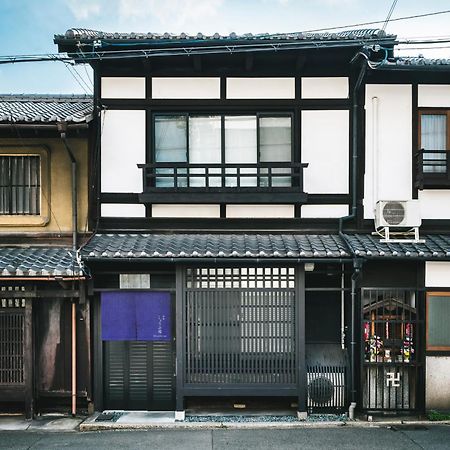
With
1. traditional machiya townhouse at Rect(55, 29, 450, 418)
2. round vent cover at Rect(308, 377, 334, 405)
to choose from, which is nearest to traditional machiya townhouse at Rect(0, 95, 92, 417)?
traditional machiya townhouse at Rect(55, 29, 450, 418)

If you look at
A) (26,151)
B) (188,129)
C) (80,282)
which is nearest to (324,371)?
(80,282)

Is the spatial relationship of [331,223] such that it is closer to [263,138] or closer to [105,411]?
[263,138]

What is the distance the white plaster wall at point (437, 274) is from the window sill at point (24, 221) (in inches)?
387

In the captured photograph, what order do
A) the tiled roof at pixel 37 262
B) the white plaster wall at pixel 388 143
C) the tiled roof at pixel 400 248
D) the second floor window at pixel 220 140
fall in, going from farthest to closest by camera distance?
the second floor window at pixel 220 140 → the white plaster wall at pixel 388 143 → the tiled roof at pixel 400 248 → the tiled roof at pixel 37 262

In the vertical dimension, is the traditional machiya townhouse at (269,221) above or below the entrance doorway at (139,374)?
above

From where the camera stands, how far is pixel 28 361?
9.72 m

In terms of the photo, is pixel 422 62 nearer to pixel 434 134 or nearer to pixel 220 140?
pixel 434 134

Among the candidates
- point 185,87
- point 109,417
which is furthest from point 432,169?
point 109,417

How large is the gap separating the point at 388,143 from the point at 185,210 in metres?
5.61

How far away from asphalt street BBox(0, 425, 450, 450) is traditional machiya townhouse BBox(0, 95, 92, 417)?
1256mm

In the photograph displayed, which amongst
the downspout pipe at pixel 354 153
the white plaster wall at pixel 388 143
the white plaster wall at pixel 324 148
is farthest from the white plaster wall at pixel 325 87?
the white plaster wall at pixel 388 143

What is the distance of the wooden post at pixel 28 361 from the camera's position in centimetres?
969

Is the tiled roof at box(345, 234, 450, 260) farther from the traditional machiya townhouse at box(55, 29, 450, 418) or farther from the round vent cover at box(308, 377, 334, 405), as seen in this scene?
the round vent cover at box(308, 377, 334, 405)

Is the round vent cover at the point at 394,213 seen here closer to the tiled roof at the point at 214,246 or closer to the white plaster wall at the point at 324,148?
the white plaster wall at the point at 324,148
